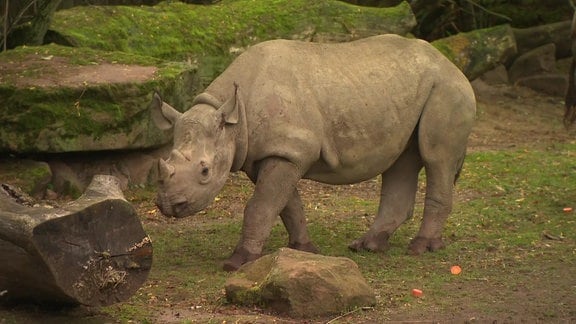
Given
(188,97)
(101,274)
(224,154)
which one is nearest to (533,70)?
(188,97)

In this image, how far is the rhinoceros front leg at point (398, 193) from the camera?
9.34 metres

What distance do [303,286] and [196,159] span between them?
1.40 m

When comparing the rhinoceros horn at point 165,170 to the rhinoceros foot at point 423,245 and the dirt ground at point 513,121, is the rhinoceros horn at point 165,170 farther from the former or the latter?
the dirt ground at point 513,121

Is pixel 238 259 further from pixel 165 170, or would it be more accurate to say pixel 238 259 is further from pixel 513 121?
pixel 513 121

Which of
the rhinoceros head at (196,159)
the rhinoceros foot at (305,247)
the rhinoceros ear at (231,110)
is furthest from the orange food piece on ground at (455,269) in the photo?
the rhinoceros ear at (231,110)

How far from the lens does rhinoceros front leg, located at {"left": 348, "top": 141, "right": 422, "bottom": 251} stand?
934 cm

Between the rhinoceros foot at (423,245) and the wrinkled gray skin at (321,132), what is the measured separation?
0.03 ft

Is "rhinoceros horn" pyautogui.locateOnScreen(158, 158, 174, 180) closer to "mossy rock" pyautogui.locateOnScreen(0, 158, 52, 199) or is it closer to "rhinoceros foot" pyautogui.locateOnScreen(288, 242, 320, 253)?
"rhinoceros foot" pyautogui.locateOnScreen(288, 242, 320, 253)

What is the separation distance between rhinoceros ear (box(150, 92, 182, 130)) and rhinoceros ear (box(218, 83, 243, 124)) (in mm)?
334

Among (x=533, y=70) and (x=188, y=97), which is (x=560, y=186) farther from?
(x=533, y=70)

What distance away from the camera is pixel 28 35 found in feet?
39.8

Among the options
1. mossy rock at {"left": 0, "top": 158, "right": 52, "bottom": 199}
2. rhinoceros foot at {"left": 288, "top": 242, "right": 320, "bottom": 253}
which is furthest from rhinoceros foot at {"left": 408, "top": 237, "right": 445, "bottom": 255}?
mossy rock at {"left": 0, "top": 158, "right": 52, "bottom": 199}

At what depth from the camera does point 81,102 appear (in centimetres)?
1052

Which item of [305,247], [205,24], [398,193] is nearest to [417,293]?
[305,247]
